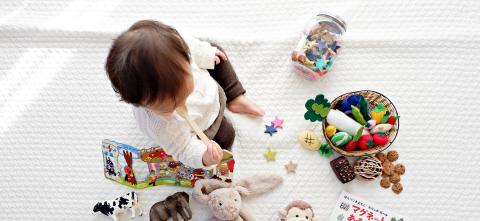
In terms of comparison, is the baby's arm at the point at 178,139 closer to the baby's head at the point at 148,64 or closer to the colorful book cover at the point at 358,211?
the baby's head at the point at 148,64

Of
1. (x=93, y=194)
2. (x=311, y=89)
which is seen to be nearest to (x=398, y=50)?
(x=311, y=89)

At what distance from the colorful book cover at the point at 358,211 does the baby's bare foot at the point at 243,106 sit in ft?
0.93

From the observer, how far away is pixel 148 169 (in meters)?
1.03

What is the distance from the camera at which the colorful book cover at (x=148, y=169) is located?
3.25 feet

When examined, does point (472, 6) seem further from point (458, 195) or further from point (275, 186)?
point (275, 186)

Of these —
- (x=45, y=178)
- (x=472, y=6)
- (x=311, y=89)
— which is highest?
(x=472, y=6)

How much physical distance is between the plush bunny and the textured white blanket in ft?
0.10

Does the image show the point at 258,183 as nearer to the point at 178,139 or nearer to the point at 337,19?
the point at 178,139

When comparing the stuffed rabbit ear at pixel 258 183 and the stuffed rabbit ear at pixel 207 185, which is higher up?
the stuffed rabbit ear at pixel 258 183

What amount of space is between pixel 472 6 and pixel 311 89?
46 cm

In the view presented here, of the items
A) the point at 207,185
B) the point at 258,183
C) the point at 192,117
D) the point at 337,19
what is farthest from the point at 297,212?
the point at 337,19

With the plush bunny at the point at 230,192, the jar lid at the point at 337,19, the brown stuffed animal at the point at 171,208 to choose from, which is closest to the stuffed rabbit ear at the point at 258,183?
the plush bunny at the point at 230,192

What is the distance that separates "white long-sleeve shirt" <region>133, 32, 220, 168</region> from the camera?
2.53 feet

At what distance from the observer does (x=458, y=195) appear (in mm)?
1030
